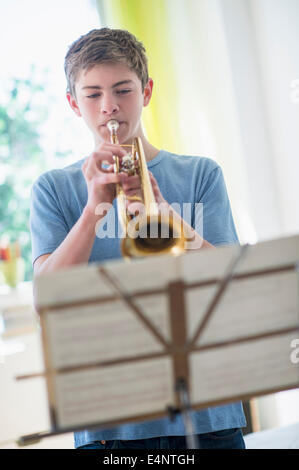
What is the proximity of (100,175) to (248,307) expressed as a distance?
50 centimetres

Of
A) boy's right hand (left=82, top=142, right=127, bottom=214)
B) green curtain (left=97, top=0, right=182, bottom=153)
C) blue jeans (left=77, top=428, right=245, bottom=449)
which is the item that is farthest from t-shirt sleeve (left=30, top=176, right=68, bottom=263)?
green curtain (left=97, top=0, right=182, bottom=153)

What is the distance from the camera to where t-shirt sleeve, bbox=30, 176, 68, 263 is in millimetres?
1288

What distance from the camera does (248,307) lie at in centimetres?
85

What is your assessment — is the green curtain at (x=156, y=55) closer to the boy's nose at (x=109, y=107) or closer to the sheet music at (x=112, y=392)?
the boy's nose at (x=109, y=107)

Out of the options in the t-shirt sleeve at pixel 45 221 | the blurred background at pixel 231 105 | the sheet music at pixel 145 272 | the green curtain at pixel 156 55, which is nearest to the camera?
the sheet music at pixel 145 272

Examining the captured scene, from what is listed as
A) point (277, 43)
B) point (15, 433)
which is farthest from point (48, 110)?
point (15, 433)

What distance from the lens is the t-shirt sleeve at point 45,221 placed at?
1288 millimetres

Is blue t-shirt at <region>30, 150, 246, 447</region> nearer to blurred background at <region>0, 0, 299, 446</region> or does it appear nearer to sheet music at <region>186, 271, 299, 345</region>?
sheet music at <region>186, 271, 299, 345</region>

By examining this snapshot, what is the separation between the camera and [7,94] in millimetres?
3262

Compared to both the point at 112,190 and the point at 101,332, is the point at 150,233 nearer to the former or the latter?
the point at 112,190

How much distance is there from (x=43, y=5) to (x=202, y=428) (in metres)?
2.74

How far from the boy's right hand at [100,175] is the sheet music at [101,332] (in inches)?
16.9

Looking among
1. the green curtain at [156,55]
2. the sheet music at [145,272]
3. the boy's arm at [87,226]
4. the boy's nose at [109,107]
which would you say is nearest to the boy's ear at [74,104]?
the boy's nose at [109,107]

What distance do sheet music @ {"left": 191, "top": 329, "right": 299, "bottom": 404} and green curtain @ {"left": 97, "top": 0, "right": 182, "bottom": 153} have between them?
178 centimetres
